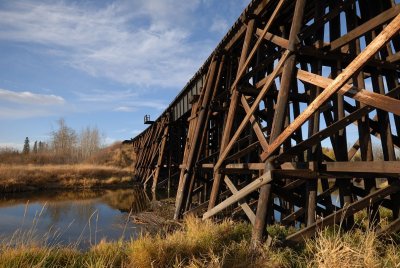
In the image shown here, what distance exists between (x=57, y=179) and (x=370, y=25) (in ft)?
77.5

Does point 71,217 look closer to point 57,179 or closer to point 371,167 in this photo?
point 371,167

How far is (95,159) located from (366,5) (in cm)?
4511

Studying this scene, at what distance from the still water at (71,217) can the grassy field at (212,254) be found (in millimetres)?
3805

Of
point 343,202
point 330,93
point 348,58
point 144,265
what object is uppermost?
point 348,58

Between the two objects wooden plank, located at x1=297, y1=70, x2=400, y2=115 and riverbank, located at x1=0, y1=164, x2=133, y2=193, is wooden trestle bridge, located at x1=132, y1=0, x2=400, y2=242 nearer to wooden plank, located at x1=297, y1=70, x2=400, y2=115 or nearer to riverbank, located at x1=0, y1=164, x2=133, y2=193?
wooden plank, located at x1=297, y1=70, x2=400, y2=115

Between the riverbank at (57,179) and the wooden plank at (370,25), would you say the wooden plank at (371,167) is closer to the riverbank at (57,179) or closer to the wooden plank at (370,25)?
the wooden plank at (370,25)

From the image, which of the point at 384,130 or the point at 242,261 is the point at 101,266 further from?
the point at 384,130

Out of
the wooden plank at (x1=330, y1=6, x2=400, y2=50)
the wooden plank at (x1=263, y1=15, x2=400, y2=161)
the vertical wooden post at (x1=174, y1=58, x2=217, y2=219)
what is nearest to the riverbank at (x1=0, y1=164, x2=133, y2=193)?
the vertical wooden post at (x1=174, y1=58, x2=217, y2=219)

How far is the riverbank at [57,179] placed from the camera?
849 inches

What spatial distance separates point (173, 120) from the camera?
1648 centimetres

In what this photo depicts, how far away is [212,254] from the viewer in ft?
12.2

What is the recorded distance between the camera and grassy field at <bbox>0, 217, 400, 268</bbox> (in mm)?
3240

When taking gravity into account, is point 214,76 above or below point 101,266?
above

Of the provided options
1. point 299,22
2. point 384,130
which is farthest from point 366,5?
point 384,130
